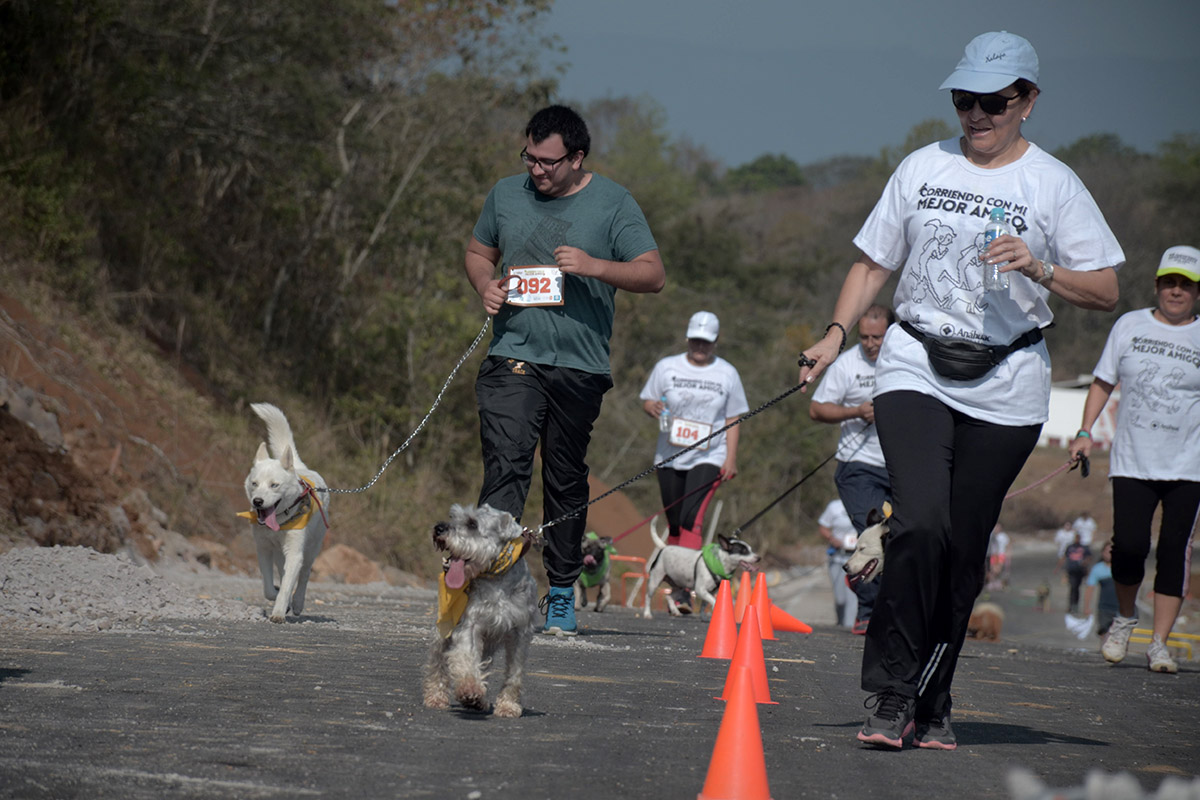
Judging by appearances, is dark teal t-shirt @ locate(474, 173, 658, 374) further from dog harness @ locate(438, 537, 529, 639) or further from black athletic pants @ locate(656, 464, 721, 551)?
black athletic pants @ locate(656, 464, 721, 551)

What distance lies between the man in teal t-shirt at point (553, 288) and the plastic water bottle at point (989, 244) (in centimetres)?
251

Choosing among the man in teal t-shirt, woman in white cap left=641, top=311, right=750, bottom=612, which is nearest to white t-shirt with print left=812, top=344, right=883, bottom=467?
woman in white cap left=641, top=311, right=750, bottom=612

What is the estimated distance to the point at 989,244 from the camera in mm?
4988

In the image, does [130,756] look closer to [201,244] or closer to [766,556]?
[201,244]

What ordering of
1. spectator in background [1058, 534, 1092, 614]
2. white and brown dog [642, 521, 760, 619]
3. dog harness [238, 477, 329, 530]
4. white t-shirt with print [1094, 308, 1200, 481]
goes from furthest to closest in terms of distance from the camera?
spectator in background [1058, 534, 1092, 614]
white and brown dog [642, 521, 760, 619]
white t-shirt with print [1094, 308, 1200, 481]
dog harness [238, 477, 329, 530]

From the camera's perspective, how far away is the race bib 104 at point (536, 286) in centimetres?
746

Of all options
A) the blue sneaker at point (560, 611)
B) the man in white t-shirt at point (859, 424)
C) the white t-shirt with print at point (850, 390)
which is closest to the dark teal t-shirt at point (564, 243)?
the blue sneaker at point (560, 611)

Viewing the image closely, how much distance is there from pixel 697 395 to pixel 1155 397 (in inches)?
175

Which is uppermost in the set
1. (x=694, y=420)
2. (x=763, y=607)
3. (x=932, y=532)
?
(x=694, y=420)

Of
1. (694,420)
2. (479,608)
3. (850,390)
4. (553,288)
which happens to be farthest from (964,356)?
(694,420)

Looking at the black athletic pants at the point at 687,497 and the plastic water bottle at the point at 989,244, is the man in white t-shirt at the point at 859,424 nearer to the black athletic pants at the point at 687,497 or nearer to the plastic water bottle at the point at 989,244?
the black athletic pants at the point at 687,497

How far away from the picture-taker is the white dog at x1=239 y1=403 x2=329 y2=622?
920 cm

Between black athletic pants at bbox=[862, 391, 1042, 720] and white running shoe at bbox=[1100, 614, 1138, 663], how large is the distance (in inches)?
222

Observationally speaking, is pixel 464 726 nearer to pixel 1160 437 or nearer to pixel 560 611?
pixel 560 611
